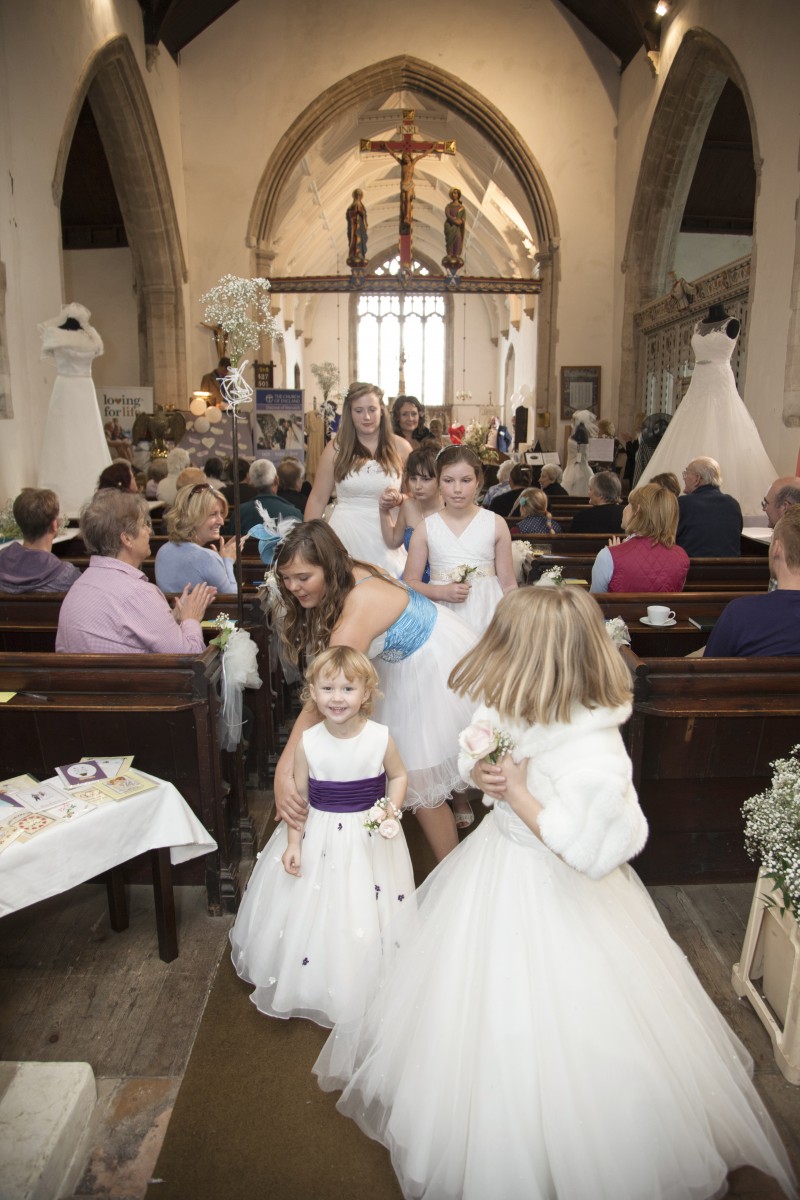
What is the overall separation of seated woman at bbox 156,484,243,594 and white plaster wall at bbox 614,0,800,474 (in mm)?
5822

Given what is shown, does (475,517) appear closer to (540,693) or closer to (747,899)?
(747,899)

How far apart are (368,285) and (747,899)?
10957 millimetres

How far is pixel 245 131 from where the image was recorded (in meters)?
12.9

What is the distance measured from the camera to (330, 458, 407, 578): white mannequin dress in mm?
4953

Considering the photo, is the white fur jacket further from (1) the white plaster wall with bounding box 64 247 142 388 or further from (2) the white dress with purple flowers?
(1) the white plaster wall with bounding box 64 247 142 388

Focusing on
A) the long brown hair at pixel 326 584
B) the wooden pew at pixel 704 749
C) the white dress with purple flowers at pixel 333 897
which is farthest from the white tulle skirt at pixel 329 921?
the wooden pew at pixel 704 749

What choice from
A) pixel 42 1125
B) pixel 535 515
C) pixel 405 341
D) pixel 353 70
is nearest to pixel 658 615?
pixel 535 515

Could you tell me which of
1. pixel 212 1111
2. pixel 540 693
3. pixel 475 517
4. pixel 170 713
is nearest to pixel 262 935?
pixel 212 1111

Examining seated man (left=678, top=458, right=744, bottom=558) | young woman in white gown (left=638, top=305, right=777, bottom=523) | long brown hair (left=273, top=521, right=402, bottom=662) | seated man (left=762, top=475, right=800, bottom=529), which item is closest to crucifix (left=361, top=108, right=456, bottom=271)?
young woman in white gown (left=638, top=305, right=777, bottom=523)

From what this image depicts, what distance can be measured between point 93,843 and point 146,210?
38.7 feet

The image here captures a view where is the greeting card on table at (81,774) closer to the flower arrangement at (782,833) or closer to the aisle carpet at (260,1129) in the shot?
the aisle carpet at (260,1129)

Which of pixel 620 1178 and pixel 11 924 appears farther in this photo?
pixel 11 924

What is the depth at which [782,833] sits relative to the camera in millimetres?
2295

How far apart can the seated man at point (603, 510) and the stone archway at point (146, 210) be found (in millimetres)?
7904
